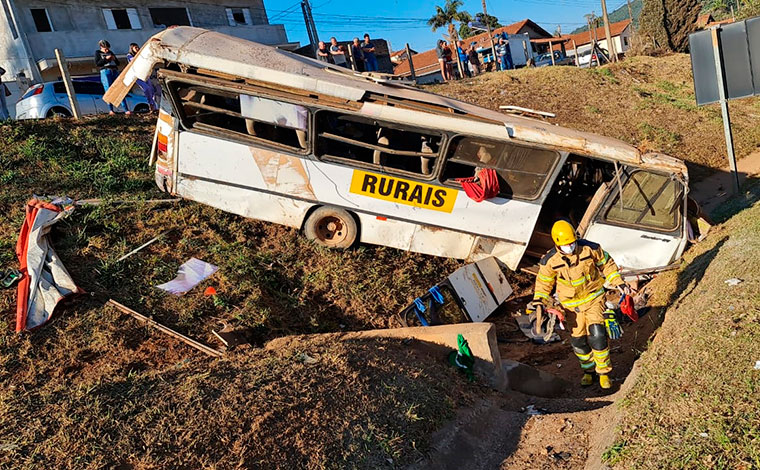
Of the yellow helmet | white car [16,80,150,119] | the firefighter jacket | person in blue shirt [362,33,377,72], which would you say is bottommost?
the firefighter jacket

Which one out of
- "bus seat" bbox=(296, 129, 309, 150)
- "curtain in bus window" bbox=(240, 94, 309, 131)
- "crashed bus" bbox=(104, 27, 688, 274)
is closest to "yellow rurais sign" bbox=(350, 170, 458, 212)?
"crashed bus" bbox=(104, 27, 688, 274)

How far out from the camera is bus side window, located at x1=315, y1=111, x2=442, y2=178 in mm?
7082

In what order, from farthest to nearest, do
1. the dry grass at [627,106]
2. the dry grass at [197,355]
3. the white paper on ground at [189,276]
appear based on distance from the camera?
the dry grass at [627,106]
the white paper on ground at [189,276]
the dry grass at [197,355]

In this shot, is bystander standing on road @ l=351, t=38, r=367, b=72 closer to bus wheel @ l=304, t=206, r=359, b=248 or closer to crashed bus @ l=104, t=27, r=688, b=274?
crashed bus @ l=104, t=27, r=688, b=274

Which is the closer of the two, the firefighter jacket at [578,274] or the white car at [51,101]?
the firefighter jacket at [578,274]

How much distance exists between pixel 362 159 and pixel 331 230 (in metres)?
1.10

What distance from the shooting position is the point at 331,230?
7.66 meters

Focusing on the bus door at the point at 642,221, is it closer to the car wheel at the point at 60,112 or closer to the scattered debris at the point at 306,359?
the scattered debris at the point at 306,359

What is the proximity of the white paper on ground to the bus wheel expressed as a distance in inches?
55.9

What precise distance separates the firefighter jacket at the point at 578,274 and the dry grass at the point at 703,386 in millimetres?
802

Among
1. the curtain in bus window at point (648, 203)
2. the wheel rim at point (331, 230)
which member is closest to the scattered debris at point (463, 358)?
the wheel rim at point (331, 230)

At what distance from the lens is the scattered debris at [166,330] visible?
17.9 ft

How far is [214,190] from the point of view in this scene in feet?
24.0

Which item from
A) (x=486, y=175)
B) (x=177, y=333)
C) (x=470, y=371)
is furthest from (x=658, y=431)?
(x=177, y=333)
